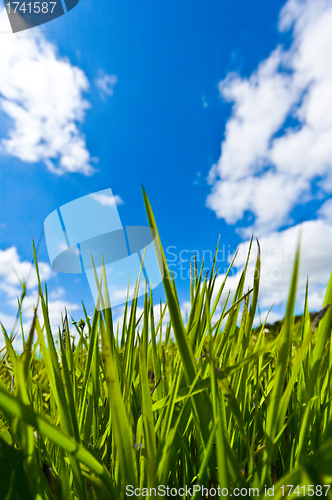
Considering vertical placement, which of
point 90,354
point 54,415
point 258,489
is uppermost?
point 90,354

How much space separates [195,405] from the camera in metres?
0.39

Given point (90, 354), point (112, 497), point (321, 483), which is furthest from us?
point (90, 354)

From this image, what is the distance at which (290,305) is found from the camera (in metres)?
0.27

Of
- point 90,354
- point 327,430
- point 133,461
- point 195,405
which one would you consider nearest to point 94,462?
point 133,461

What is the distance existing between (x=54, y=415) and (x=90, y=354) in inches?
7.5

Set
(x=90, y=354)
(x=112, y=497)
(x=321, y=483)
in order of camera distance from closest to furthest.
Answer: (x=321, y=483) → (x=112, y=497) → (x=90, y=354)

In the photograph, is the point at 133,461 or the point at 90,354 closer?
the point at 133,461

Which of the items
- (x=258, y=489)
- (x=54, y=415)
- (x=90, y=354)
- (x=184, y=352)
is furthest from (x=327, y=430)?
(x=54, y=415)

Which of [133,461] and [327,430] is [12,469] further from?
[327,430]

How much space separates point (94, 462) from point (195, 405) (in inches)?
5.9

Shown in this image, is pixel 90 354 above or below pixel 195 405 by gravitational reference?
above

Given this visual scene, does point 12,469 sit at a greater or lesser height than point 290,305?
lesser

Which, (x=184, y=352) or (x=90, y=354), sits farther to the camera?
(x=90, y=354)

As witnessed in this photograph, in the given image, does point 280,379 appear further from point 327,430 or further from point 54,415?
point 54,415
